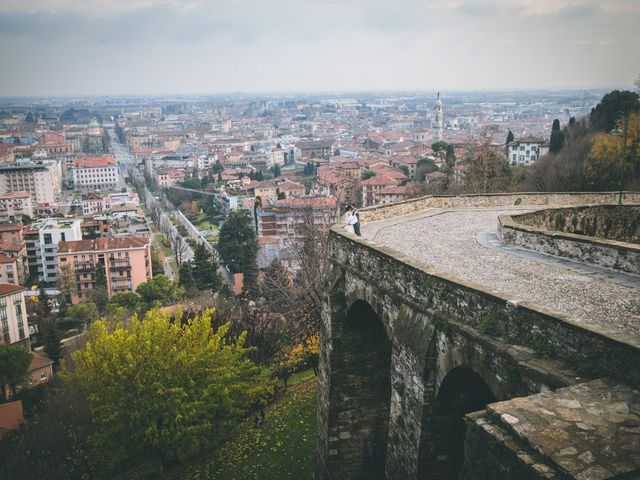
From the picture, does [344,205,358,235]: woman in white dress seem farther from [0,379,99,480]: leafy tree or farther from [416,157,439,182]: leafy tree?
[416,157,439,182]: leafy tree

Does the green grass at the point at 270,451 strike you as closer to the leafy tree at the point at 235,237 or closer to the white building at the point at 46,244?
the leafy tree at the point at 235,237

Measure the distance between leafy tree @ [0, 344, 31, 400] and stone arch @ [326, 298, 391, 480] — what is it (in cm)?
3120

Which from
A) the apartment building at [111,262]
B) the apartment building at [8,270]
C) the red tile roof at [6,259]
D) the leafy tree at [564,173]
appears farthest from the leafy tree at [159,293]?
the leafy tree at [564,173]

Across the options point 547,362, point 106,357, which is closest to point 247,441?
point 106,357

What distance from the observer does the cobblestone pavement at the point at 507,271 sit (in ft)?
24.1

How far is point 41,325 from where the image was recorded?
4828cm

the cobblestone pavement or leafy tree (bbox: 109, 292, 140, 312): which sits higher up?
the cobblestone pavement

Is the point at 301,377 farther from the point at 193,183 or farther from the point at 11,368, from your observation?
the point at 193,183

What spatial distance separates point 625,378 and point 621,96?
4643cm

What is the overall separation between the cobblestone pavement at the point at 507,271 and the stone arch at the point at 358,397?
6.70 feet

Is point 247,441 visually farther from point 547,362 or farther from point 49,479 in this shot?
point 547,362

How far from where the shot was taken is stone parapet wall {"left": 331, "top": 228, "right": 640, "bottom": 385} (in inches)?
212

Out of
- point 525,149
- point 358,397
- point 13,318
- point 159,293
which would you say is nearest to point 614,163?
point 358,397

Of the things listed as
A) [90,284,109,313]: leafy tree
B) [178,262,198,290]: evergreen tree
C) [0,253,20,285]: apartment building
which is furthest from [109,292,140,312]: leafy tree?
[0,253,20,285]: apartment building
